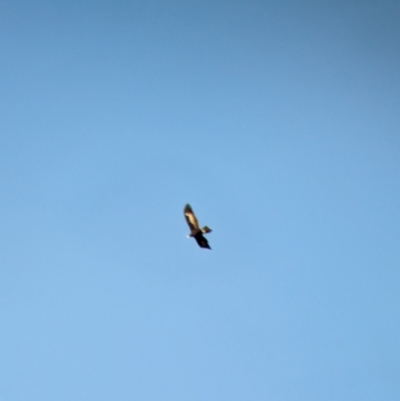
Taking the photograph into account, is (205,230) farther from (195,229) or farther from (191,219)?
(191,219)

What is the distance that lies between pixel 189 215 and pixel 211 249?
6.53ft

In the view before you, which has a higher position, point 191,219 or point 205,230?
point 191,219

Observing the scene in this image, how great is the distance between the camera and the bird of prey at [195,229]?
3891 centimetres

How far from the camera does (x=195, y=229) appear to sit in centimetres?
3900

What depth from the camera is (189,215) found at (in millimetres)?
39125

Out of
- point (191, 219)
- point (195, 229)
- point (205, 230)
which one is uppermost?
point (191, 219)

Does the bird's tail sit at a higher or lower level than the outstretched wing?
lower

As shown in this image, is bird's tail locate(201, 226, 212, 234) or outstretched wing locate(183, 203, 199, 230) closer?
bird's tail locate(201, 226, 212, 234)

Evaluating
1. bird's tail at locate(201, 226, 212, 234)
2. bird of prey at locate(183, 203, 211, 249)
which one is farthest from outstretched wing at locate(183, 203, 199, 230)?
bird's tail at locate(201, 226, 212, 234)

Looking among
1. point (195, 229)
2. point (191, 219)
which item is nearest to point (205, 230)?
point (195, 229)

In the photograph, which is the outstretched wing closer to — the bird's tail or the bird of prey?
the bird of prey

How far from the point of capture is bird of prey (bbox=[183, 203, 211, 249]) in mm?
38906

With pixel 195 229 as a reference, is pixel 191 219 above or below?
above

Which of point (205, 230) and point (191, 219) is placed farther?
point (191, 219)
